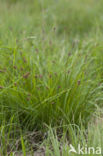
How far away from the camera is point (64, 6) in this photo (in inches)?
198

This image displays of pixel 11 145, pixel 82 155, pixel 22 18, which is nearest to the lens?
pixel 82 155

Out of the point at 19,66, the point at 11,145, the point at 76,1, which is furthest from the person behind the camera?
the point at 76,1

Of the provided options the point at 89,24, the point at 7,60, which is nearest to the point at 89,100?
the point at 7,60

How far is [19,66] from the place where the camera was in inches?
89.3

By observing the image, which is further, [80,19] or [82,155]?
[80,19]

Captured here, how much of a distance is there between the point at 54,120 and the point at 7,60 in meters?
0.73

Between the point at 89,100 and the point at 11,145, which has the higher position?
the point at 89,100

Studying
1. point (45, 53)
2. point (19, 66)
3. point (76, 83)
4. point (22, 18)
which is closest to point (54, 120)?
point (76, 83)

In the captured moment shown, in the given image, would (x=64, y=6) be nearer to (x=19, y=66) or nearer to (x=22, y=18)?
(x=22, y=18)

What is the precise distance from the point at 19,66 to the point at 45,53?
552mm

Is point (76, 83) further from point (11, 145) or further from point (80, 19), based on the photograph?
point (80, 19)

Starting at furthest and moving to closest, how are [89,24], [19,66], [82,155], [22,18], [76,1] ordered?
[76,1]
[89,24]
[22,18]
[19,66]
[82,155]

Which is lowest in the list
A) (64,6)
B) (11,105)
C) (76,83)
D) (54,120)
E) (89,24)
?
(54,120)

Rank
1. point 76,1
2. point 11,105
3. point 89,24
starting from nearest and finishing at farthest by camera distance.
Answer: point 11,105 < point 89,24 < point 76,1
